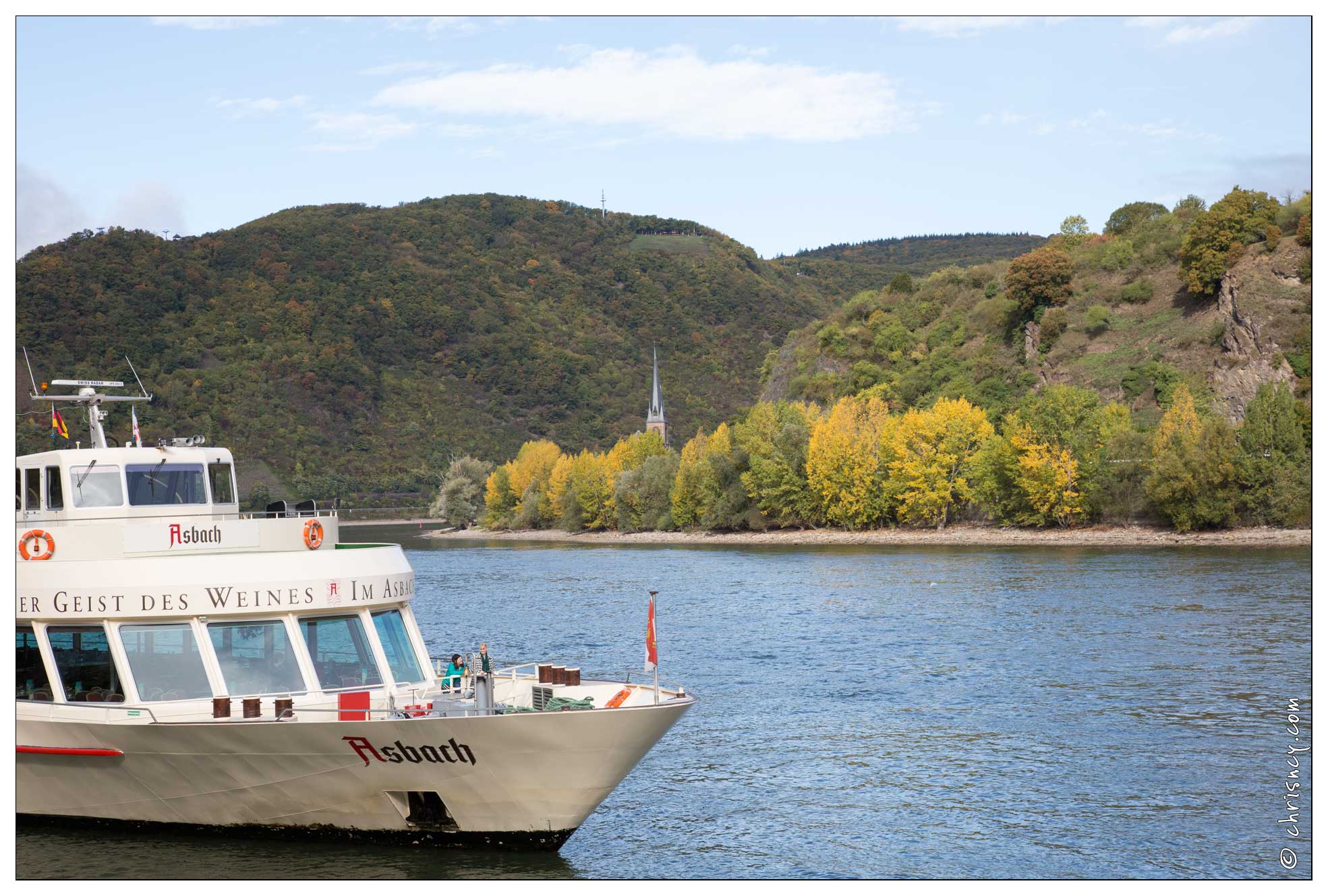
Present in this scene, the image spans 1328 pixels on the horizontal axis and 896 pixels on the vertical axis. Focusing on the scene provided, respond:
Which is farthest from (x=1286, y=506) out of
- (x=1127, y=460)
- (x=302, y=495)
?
(x=302, y=495)

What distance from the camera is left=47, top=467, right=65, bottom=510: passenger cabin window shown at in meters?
20.8

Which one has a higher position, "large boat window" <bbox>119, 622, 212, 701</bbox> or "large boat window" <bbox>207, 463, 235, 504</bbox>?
"large boat window" <bbox>207, 463, 235, 504</bbox>

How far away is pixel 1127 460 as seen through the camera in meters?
88.9

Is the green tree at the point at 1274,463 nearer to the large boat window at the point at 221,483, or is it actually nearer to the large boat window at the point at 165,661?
the large boat window at the point at 221,483

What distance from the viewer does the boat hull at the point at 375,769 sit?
58.1 feet

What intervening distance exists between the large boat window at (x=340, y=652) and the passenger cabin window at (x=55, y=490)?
4679 mm

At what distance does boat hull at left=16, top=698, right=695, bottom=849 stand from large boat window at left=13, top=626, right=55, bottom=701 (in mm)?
460

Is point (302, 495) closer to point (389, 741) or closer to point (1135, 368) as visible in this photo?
point (1135, 368)

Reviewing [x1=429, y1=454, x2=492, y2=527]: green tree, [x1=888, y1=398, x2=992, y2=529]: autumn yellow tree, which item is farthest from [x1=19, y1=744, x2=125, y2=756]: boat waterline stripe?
[x1=429, y1=454, x2=492, y2=527]: green tree

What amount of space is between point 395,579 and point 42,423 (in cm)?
8012

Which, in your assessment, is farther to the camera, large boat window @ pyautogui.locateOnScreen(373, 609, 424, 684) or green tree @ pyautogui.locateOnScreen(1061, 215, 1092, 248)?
green tree @ pyautogui.locateOnScreen(1061, 215, 1092, 248)

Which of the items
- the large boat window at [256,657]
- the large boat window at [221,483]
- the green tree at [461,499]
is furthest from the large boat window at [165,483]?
the green tree at [461,499]

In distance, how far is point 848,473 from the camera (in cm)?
10575

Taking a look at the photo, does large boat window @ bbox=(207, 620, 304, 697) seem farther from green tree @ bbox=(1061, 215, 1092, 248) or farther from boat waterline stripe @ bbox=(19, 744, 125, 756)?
green tree @ bbox=(1061, 215, 1092, 248)
